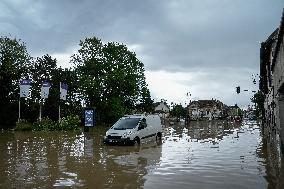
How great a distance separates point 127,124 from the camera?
82.1 feet

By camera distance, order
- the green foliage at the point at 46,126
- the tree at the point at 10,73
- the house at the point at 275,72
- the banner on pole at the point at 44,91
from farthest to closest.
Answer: the tree at the point at 10,73
the banner on pole at the point at 44,91
the green foliage at the point at 46,126
the house at the point at 275,72

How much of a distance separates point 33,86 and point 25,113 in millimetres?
15732

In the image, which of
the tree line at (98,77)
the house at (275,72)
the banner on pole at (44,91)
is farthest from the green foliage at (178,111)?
the banner on pole at (44,91)

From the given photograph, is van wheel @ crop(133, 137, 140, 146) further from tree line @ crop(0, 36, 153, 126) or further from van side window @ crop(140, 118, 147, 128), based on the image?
tree line @ crop(0, 36, 153, 126)

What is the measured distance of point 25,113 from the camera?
6297 cm

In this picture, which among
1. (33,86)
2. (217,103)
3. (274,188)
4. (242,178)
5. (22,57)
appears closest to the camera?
(274,188)

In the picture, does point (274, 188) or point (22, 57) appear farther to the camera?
point (22, 57)

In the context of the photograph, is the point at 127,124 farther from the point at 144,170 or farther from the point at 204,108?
the point at 204,108

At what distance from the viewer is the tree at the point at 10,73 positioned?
46.3 metres

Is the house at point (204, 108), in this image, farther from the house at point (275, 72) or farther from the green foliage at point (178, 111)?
the house at point (275, 72)

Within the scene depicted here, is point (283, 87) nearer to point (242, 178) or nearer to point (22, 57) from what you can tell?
Result: point (242, 178)

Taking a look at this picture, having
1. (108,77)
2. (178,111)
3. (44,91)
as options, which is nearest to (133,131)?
(44,91)

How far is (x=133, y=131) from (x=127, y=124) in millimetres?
1397

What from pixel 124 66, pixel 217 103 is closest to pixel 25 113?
pixel 124 66
